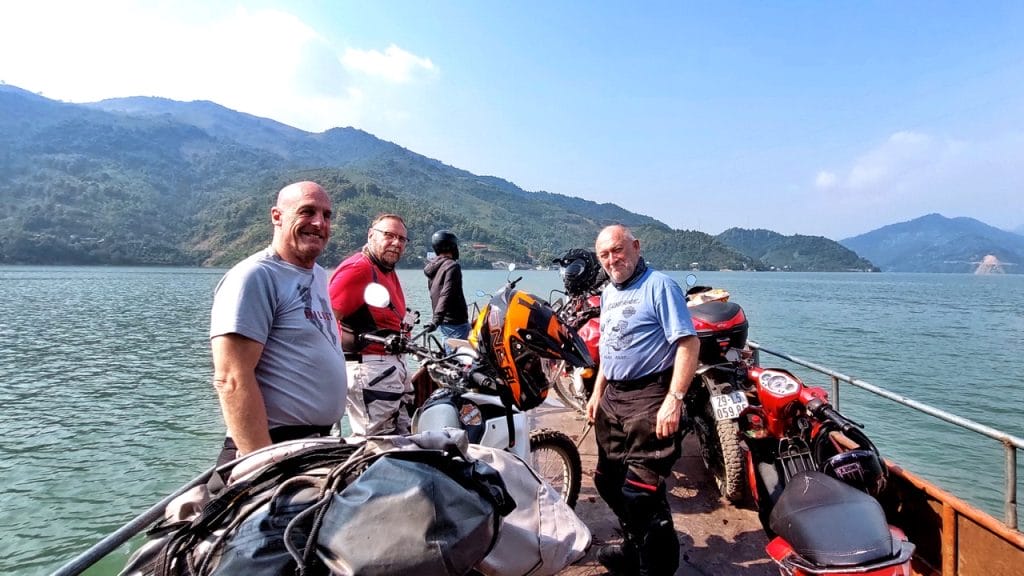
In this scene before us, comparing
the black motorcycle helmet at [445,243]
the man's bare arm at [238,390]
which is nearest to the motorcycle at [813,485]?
the man's bare arm at [238,390]

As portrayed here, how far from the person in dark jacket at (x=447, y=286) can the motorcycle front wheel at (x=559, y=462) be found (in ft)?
6.63

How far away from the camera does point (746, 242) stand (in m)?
199

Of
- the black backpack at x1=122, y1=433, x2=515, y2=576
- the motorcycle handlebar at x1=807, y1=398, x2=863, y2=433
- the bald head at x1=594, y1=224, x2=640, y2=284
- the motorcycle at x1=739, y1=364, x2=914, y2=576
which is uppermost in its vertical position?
the bald head at x1=594, y1=224, x2=640, y2=284

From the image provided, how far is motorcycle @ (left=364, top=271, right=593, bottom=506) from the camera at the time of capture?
2.75 metres

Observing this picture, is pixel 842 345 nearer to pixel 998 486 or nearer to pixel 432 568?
pixel 998 486

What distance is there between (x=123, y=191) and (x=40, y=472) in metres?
148

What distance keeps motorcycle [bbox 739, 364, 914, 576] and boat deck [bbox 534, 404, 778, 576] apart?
29 centimetres

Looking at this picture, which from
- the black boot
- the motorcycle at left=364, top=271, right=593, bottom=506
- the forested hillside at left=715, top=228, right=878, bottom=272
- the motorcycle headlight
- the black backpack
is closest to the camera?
the black backpack

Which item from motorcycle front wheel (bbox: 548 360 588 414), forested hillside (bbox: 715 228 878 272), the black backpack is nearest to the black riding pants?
the black backpack

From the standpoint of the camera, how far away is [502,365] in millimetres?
2885

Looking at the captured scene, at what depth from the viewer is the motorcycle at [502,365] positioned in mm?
2754

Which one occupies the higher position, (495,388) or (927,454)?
(495,388)

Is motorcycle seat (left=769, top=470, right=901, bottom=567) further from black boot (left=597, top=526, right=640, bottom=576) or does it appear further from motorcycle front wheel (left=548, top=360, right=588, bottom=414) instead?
motorcycle front wheel (left=548, top=360, right=588, bottom=414)

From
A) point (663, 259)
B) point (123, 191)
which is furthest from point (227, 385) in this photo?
point (123, 191)
